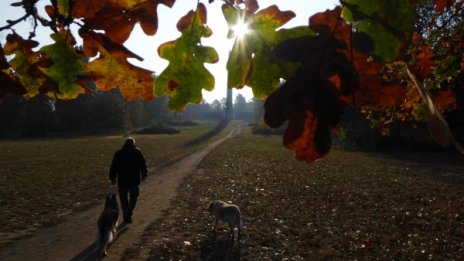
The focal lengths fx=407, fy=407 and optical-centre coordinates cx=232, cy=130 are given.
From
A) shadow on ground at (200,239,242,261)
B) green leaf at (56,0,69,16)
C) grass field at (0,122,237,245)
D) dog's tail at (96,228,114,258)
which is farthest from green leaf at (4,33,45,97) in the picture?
grass field at (0,122,237,245)

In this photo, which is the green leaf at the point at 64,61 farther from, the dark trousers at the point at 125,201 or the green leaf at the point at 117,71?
the dark trousers at the point at 125,201

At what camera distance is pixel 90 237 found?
8.17 m

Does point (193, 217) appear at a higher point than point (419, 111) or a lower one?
lower

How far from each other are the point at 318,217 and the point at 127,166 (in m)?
4.82

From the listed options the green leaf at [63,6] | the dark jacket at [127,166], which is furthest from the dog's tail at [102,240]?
the green leaf at [63,6]

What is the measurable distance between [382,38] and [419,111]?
3945mm

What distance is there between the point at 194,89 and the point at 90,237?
768 centimetres

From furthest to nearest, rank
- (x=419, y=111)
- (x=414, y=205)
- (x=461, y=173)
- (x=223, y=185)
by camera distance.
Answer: (x=461, y=173) → (x=223, y=185) → (x=414, y=205) → (x=419, y=111)

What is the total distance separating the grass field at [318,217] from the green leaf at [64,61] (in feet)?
19.3

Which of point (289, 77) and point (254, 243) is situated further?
point (254, 243)

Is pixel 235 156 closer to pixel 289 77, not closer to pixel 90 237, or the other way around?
pixel 90 237

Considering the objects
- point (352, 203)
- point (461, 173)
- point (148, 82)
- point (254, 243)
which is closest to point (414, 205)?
point (352, 203)

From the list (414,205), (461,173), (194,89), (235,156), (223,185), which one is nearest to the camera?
(194,89)

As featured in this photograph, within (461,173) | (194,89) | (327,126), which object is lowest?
(461,173)
